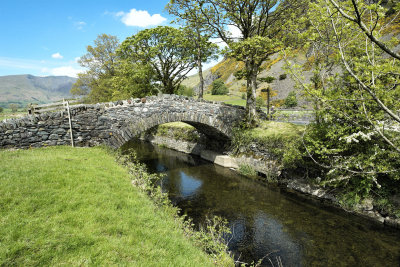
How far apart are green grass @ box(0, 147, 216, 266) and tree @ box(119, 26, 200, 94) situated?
70.0 feet

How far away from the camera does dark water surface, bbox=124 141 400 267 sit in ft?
26.5

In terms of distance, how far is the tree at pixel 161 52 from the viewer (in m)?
26.0

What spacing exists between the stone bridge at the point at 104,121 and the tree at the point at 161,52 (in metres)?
11.6

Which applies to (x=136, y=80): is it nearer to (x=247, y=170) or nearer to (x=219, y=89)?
(x=247, y=170)

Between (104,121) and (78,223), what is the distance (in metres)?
8.96

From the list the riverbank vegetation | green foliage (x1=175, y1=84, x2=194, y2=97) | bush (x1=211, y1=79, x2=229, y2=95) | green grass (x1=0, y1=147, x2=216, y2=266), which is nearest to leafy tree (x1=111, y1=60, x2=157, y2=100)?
the riverbank vegetation

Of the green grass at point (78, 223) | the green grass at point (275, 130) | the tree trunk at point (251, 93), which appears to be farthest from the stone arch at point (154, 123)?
the green grass at point (78, 223)

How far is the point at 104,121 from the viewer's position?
13031mm

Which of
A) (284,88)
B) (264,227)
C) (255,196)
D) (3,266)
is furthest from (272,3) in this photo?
(284,88)

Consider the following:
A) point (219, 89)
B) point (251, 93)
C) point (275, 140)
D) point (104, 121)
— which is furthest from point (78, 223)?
point (219, 89)

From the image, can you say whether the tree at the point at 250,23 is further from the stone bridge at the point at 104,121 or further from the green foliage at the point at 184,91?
the green foliage at the point at 184,91

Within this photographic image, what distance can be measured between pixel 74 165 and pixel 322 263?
995 centimetres

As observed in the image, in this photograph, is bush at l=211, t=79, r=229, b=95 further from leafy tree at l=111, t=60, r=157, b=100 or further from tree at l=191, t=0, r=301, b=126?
tree at l=191, t=0, r=301, b=126

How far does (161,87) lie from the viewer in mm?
30562
